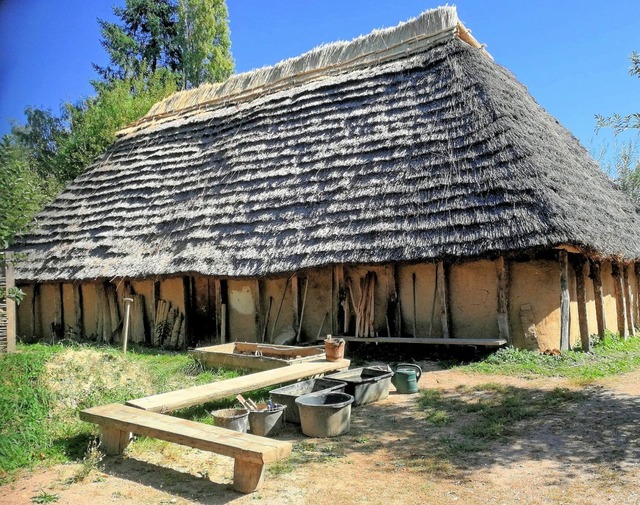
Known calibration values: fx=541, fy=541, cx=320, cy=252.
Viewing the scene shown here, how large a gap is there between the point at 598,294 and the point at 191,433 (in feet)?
29.0

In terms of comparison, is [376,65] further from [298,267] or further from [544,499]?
[544,499]

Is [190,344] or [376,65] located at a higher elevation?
[376,65]

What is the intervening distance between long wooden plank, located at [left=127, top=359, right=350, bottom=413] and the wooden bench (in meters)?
0.23

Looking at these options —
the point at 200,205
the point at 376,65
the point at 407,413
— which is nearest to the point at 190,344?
the point at 200,205

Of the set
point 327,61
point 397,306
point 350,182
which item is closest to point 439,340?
point 397,306

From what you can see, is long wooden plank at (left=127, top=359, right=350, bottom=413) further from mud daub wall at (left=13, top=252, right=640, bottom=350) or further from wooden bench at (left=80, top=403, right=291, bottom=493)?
mud daub wall at (left=13, top=252, right=640, bottom=350)

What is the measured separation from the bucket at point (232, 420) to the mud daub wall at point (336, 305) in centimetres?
501

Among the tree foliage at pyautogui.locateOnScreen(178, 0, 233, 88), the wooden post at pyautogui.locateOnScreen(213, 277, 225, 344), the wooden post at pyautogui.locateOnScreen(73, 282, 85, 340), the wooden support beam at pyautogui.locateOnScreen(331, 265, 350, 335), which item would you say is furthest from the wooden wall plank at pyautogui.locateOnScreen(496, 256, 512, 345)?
the tree foliage at pyautogui.locateOnScreen(178, 0, 233, 88)

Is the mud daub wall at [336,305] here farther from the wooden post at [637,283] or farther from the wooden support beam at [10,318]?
the wooden support beam at [10,318]

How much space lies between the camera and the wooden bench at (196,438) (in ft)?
13.5

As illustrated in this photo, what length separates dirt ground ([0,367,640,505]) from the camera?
13.4 feet

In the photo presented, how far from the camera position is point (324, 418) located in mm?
5531

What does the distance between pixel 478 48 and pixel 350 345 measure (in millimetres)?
7959

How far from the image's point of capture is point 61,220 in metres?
15.3
